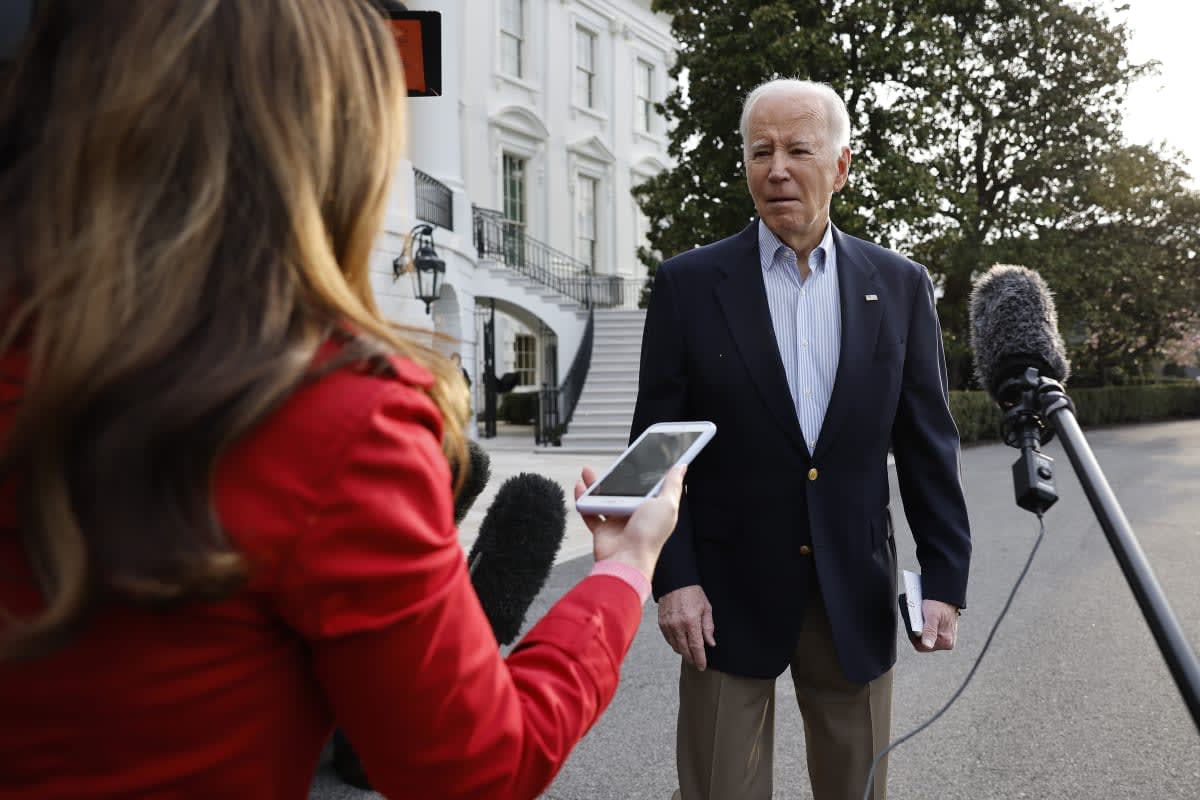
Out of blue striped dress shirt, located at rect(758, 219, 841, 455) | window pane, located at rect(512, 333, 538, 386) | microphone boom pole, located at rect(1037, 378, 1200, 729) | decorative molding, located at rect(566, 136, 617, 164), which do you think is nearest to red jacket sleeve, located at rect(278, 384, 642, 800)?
microphone boom pole, located at rect(1037, 378, 1200, 729)

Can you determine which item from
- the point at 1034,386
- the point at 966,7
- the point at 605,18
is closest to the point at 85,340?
the point at 1034,386

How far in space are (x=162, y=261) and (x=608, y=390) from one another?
18941 millimetres

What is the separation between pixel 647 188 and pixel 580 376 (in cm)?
385

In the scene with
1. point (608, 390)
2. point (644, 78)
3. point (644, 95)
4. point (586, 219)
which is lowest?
point (608, 390)

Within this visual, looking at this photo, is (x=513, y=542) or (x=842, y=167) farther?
(x=513, y=542)

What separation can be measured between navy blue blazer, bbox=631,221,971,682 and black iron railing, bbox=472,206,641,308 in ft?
63.2

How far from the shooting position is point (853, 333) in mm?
2391

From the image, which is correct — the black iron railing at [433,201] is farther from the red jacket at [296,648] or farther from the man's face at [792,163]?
the red jacket at [296,648]

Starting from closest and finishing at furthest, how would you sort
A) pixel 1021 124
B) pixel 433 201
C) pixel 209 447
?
1. pixel 209 447
2. pixel 433 201
3. pixel 1021 124

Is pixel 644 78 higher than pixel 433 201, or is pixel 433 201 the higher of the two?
pixel 644 78

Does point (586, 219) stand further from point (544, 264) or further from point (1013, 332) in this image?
point (1013, 332)

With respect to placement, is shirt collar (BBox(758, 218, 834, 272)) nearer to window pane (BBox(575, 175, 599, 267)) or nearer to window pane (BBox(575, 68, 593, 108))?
window pane (BBox(575, 175, 599, 267))

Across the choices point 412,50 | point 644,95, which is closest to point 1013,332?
point 412,50

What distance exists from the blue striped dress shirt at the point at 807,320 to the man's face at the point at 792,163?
0.05 metres
